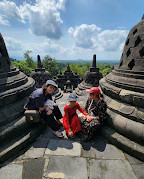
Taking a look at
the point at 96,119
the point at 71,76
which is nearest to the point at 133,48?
the point at 96,119

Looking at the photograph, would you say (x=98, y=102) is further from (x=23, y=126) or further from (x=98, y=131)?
(x=23, y=126)

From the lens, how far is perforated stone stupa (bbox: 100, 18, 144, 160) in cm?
226

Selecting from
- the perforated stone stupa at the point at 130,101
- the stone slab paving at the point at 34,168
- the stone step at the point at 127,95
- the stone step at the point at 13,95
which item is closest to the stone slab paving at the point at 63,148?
the stone slab paving at the point at 34,168

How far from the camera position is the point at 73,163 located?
2.11m

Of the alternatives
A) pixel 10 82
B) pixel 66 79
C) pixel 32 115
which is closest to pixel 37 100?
pixel 32 115

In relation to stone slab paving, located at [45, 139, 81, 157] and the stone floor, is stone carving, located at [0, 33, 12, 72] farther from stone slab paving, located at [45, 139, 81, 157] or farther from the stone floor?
stone slab paving, located at [45, 139, 81, 157]

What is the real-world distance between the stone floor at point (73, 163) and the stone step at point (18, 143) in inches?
5.6

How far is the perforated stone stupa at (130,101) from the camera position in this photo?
2.26 m

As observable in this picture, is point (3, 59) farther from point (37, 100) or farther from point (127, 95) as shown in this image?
point (127, 95)

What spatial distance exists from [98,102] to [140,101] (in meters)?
0.99

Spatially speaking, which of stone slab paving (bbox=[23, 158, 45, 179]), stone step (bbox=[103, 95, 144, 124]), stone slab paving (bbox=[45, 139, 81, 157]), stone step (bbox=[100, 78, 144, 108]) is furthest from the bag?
stone step (bbox=[100, 78, 144, 108])

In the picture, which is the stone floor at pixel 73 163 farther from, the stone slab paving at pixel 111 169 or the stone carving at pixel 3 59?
the stone carving at pixel 3 59

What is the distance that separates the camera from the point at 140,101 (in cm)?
234

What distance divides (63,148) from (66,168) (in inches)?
20.0
